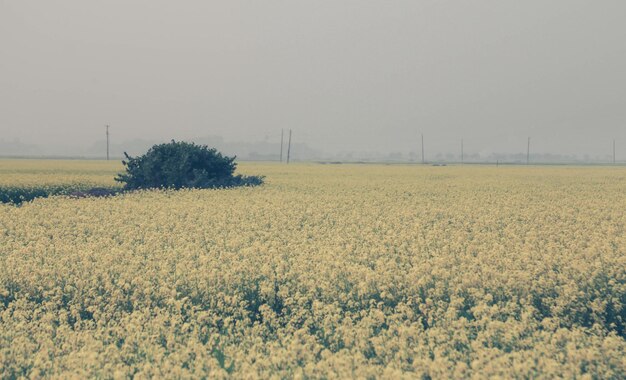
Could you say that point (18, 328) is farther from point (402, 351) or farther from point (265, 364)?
point (402, 351)

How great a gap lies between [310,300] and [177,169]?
20.7 m

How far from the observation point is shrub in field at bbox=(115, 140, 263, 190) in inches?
1032

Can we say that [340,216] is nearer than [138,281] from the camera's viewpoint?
No

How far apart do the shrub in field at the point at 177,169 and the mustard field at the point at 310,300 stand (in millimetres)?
13106

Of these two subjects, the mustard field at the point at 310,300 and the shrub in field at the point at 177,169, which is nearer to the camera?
the mustard field at the point at 310,300

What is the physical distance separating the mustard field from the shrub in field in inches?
516

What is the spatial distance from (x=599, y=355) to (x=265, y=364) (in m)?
3.14

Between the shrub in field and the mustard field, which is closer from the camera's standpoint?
the mustard field

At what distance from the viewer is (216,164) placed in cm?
2805

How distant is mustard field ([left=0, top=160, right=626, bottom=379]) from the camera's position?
4.66 m

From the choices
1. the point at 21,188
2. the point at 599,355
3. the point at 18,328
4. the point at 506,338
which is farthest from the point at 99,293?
the point at 21,188

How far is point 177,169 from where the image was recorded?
2616cm

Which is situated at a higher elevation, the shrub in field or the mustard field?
the shrub in field

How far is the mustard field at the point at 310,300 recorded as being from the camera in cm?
466
